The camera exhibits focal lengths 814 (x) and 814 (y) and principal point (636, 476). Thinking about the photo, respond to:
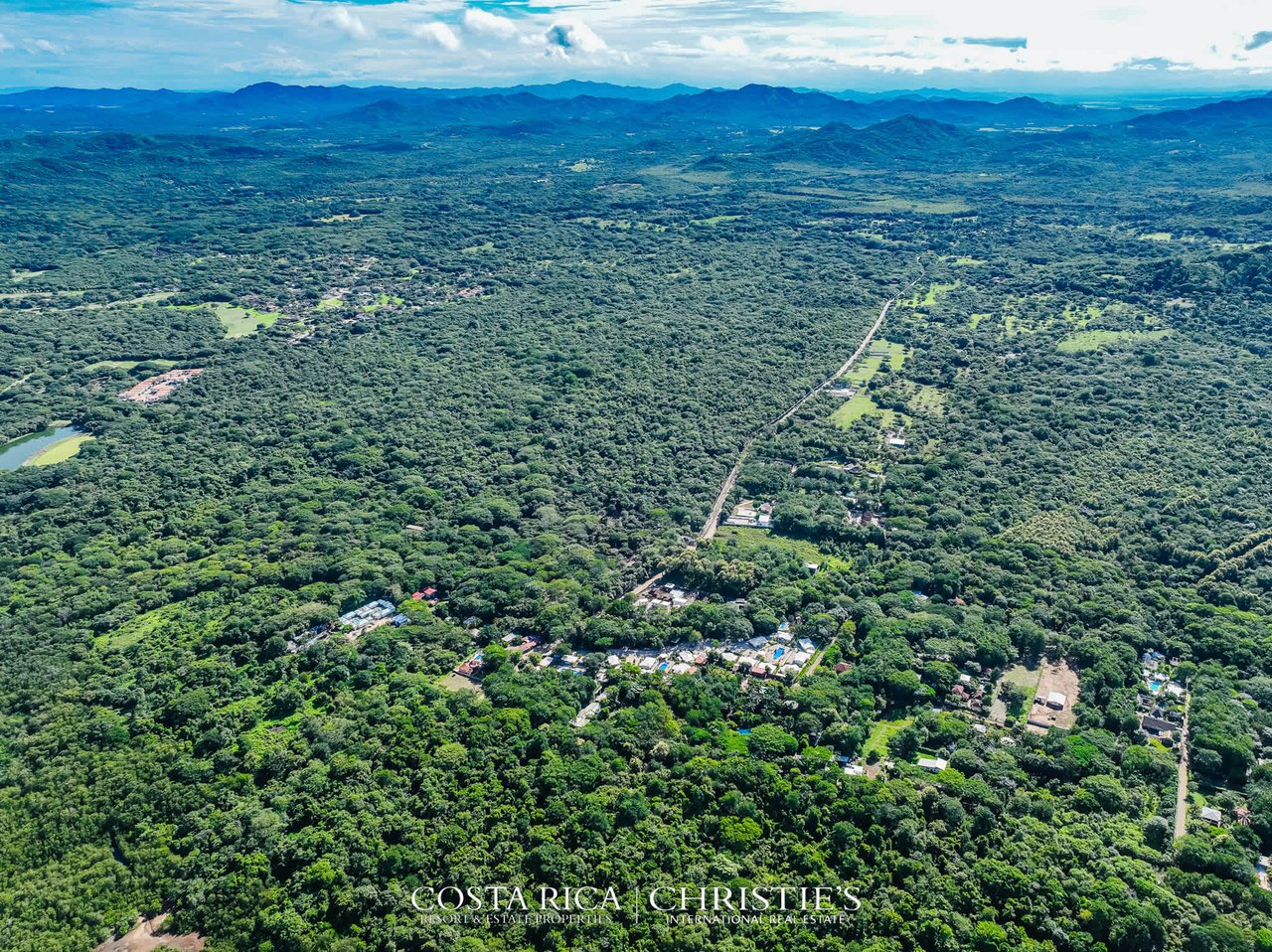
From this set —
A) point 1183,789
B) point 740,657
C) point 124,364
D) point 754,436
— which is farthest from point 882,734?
point 124,364

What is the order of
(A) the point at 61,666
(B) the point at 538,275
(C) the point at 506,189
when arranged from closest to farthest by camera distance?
(A) the point at 61,666, (B) the point at 538,275, (C) the point at 506,189

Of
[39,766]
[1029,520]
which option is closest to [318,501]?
[39,766]

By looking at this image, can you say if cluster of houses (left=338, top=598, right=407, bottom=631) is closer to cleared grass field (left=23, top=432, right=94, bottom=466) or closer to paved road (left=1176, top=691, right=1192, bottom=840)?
cleared grass field (left=23, top=432, right=94, bottom=466)

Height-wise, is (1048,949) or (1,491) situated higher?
(1,491)

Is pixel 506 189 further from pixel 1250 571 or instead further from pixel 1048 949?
pixel 1048 949

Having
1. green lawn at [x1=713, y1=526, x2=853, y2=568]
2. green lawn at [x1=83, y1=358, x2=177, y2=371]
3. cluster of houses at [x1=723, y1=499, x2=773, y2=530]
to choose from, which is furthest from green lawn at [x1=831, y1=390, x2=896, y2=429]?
→ green lawn at [x1=83, y1=358, x2=177, y2=371]

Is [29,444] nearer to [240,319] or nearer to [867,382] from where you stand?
[240,319]
